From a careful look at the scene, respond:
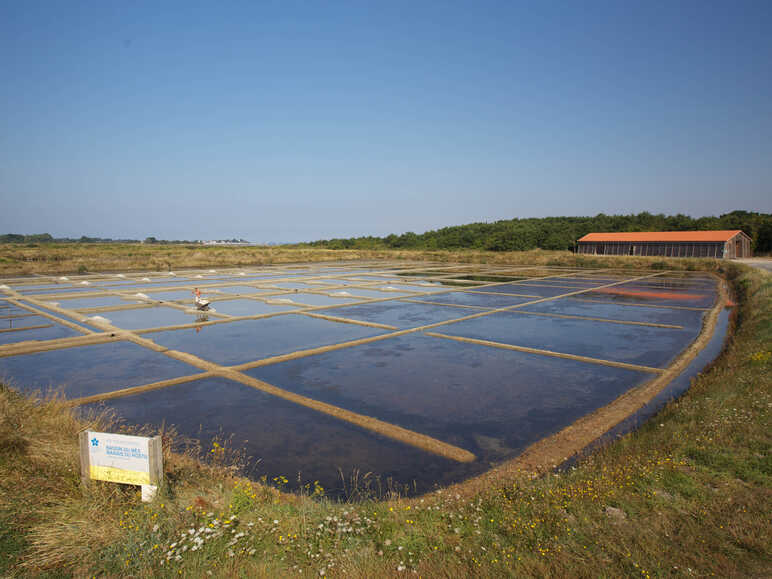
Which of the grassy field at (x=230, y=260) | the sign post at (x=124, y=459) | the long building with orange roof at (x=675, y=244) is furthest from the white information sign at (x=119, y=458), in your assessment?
the long building with orange roof at (x=675, y=244)

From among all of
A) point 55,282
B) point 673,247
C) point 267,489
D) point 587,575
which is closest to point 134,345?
point 267,489

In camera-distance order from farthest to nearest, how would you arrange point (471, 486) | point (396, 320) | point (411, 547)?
point (396, 320)
point (471, 486)
point (411, 547)

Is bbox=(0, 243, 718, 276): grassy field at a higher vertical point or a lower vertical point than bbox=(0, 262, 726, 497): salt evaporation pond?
higher

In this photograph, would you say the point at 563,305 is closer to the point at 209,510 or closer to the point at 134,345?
the point at 134,345

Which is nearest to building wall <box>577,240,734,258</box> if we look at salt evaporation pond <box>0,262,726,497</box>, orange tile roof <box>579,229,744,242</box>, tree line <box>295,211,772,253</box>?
orange tile roof <box>579,229,744,242</box>

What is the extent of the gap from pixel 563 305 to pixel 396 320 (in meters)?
8.14

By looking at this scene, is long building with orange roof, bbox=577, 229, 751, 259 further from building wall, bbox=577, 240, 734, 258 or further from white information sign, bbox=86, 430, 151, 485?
white information sign, bbox=86, 430, 151, 485

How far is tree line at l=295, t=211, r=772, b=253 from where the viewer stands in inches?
2117

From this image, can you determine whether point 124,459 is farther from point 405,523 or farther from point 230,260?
point 230,260

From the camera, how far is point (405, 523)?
370cm

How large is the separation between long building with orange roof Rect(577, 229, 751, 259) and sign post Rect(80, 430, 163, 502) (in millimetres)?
48967

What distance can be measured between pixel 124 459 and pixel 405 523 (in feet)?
7.83

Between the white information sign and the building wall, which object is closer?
the white information sign

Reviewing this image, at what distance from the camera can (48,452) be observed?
14.6 ft
